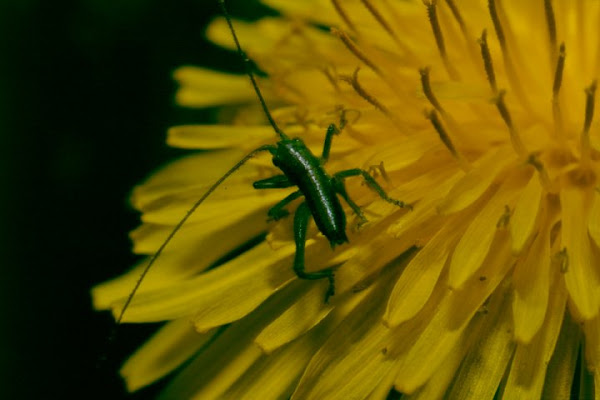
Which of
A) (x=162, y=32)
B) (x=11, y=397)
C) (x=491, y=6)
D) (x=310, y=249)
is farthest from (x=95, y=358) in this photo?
(x=491, y=6)

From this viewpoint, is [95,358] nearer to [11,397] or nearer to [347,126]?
[11,397]

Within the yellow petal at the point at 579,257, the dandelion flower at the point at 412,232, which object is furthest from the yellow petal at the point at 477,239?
the yellow petal at the point at 579,257

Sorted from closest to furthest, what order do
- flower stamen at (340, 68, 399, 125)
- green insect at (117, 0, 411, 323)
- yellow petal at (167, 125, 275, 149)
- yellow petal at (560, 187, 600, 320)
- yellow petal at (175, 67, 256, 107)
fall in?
yellow petal at (560, 187, 600, 320)
green insect at (117, 0, 411, 323)
flower stamen at (340, 68, 399, 125)
yellow petal at (167, 125, 275, 149)
yellow petal at (175, 67, 256, 107)

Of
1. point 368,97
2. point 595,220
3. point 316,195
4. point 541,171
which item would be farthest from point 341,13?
point 595,220

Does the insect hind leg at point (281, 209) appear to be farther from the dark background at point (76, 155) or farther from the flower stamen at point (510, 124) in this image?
the dark background at point (76, 155)

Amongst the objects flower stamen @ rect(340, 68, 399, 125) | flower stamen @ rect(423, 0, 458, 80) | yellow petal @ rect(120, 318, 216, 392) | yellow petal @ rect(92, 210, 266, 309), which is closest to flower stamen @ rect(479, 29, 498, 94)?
flower stamen @ rect(423, 0, 458, 80)

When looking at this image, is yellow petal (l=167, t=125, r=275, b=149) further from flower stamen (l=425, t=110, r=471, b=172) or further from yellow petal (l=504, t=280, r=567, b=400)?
yellow petal (l=504, t=280, r=567, b=400)
